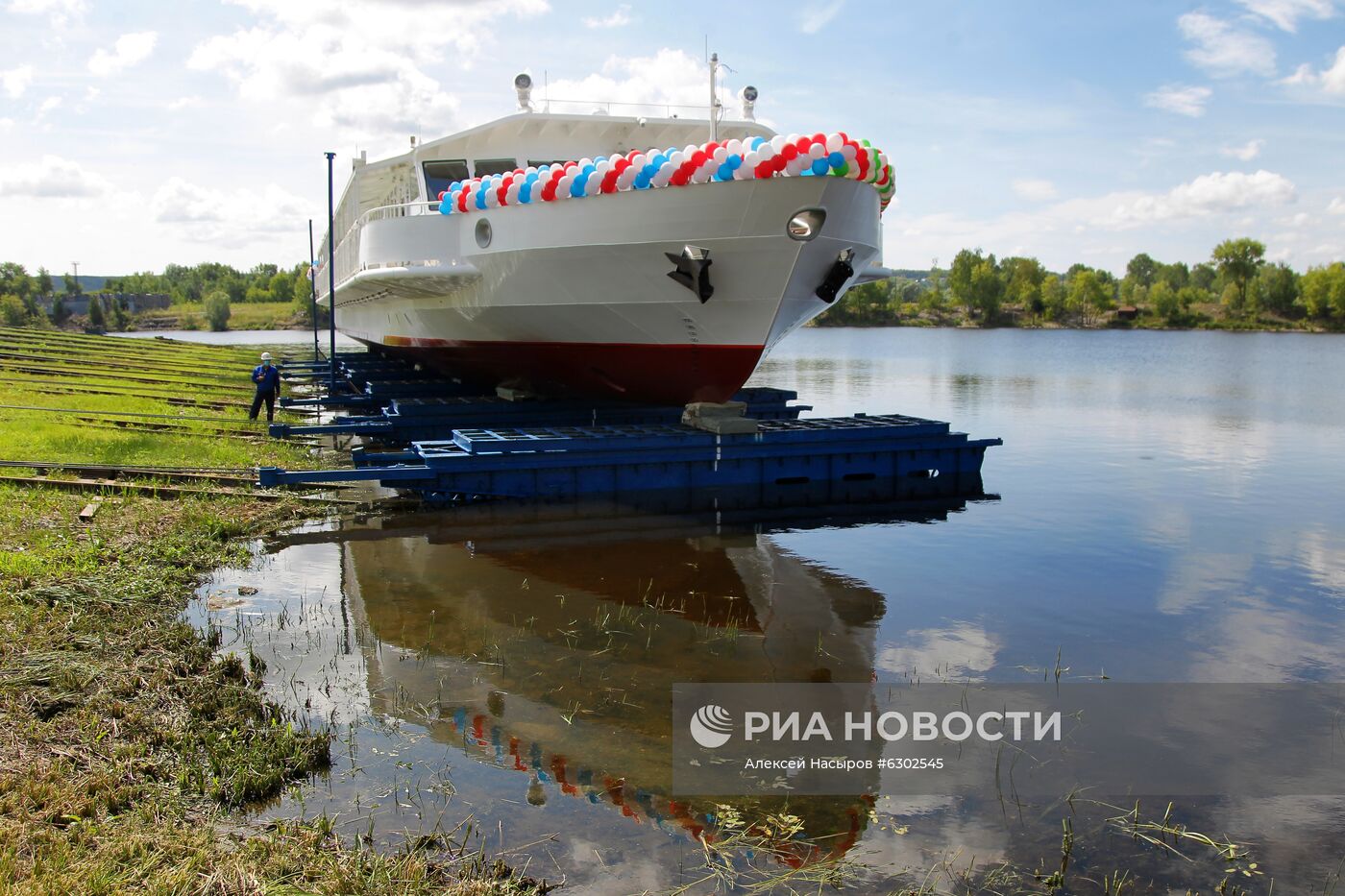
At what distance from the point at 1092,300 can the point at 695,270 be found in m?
98.8

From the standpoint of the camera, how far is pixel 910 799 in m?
5.02

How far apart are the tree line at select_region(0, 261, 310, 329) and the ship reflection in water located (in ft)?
254

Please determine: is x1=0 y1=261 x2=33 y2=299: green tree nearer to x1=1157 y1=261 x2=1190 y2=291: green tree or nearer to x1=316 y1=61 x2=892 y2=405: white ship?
x1=316 y1=61 x2=892 y2=405: white ship

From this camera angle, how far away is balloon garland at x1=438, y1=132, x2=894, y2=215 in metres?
10.3

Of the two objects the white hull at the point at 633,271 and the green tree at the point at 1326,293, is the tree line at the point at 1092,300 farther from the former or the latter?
the white hull at the point at 633,271

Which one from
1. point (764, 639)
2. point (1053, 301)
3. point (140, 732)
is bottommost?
point (764, 639)

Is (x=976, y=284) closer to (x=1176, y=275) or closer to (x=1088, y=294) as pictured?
(x=1088, y=294)

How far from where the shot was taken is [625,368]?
13.2 m

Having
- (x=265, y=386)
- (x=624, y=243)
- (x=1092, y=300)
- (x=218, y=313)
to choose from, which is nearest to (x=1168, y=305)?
(x=1092, y=300)

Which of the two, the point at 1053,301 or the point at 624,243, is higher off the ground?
the point at 1053,301

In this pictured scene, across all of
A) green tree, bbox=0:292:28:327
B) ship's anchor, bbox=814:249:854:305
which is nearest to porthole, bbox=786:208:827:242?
ship's anchor, bbox=814:249:854:305

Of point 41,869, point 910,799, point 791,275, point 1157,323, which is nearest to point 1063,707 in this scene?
point 910,799

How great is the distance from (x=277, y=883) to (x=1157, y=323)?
→ 10756cm

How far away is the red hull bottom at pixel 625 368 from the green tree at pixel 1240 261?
103062 mm
